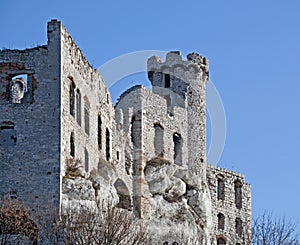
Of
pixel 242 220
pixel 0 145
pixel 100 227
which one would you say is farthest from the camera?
pixel 242 220

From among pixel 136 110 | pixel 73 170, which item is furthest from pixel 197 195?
pixel 73 170

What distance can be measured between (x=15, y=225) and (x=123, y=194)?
1177 centimetres

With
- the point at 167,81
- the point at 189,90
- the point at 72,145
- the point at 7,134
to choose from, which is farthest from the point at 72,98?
the point at 167,81

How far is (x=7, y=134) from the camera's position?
166 ft

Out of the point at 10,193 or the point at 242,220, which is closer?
the point at 10,193

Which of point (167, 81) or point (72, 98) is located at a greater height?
point (167, 81)

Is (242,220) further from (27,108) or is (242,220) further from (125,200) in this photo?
(27,108)

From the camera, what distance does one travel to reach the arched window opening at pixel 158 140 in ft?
206

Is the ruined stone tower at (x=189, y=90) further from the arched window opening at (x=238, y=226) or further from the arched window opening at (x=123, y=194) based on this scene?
the arched window opening at (x=123, y=194)

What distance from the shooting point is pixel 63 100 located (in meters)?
50.8

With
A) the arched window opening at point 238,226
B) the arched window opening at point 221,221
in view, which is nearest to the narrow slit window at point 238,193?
the arched window opening at point 238,226

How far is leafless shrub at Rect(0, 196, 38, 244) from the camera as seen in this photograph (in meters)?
47.2

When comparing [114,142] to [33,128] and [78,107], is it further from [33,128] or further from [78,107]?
[33,128]

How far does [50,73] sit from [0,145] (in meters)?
3.96
